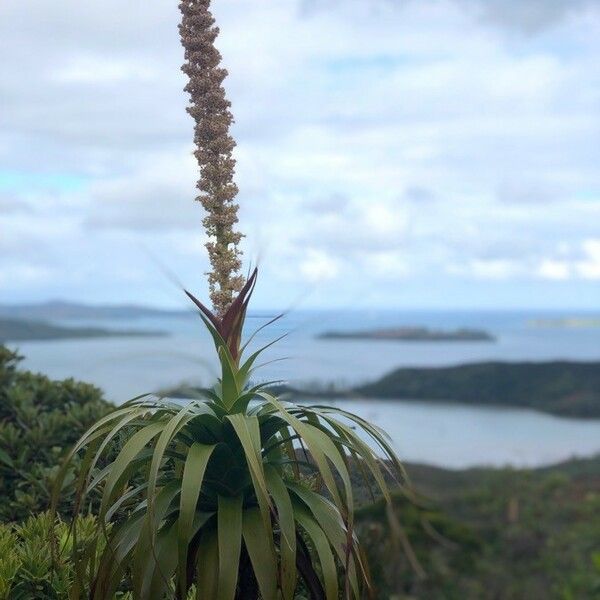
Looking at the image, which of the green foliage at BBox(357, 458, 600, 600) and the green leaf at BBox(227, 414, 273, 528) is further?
the green foliage at BBox(357, 458, 600, 600)

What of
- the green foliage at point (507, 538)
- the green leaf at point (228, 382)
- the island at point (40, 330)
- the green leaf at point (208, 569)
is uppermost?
the island at point (40, 330)

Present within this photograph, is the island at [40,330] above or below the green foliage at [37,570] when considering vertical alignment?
above

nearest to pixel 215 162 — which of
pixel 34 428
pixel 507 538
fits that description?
pixel 34 428

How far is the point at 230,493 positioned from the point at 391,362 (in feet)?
47.3

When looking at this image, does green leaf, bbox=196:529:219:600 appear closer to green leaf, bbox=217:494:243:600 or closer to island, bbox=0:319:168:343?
green leaf, bbox=217:494:243:600

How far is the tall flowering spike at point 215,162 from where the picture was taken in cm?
347

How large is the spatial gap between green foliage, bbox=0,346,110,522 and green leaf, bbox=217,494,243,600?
6.66 ft

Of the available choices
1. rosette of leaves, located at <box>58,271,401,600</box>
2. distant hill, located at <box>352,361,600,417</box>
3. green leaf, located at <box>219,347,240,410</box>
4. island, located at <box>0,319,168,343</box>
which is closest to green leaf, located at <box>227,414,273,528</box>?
rosette of leaves, located at <box>58,271,401,600</box>

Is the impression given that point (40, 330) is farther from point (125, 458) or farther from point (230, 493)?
point (125, 458)

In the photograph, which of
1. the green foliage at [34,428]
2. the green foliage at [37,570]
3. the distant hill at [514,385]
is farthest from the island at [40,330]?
the green foliage at [37,570]

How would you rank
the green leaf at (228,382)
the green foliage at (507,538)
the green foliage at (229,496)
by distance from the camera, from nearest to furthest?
1. the green foliage at (229,496)
2. the green leaf at (228,382)
3. the green foliage at (507,538)

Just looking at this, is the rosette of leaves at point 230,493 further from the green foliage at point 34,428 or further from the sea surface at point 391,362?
the green foliage at point 34,428

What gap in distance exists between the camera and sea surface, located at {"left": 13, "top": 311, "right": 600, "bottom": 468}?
350 cm

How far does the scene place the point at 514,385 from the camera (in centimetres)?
1764
